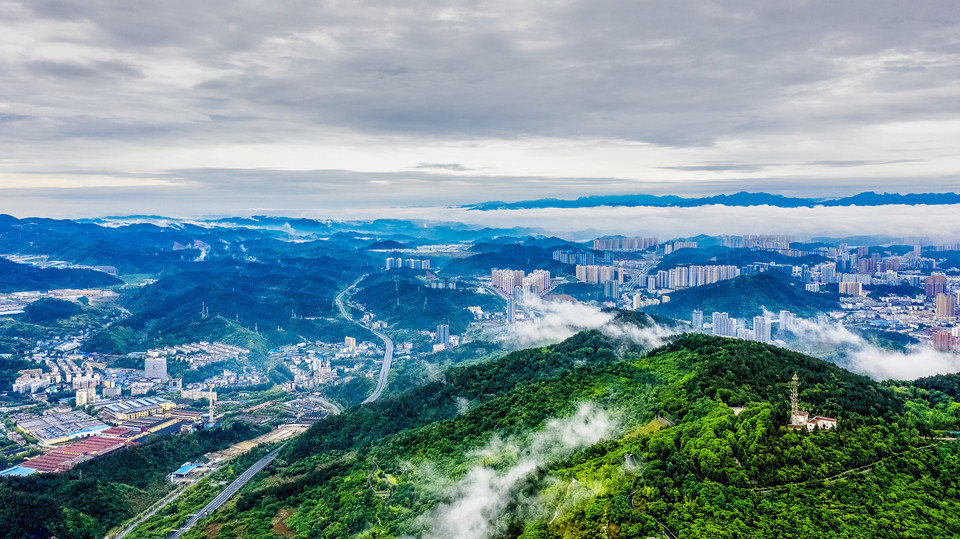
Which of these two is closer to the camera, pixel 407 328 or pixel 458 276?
pixel 407 328

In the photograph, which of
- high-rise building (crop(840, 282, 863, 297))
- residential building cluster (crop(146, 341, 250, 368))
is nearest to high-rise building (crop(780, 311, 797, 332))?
high-rise building (crop(840, 282, 863, 297))

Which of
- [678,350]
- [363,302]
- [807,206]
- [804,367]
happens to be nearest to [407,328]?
[363,302]

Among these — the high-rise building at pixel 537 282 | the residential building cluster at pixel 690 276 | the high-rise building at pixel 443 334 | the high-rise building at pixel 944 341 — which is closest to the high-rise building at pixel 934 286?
the residential building cluster at pixel 690 276

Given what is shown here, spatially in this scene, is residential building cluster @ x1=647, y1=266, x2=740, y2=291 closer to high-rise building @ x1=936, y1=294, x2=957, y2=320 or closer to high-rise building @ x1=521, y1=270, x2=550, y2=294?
high-rise building @ x1=521, y1=270, x2=550, y2=294

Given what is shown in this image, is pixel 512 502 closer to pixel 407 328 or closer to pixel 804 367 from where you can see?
pixel 804 367

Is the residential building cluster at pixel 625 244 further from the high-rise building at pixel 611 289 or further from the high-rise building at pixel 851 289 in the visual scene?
the high-rise building at pixel 851 289

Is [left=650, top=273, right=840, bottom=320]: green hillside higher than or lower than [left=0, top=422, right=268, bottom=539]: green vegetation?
Result: higher

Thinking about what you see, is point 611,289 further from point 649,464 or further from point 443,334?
point 649,464
